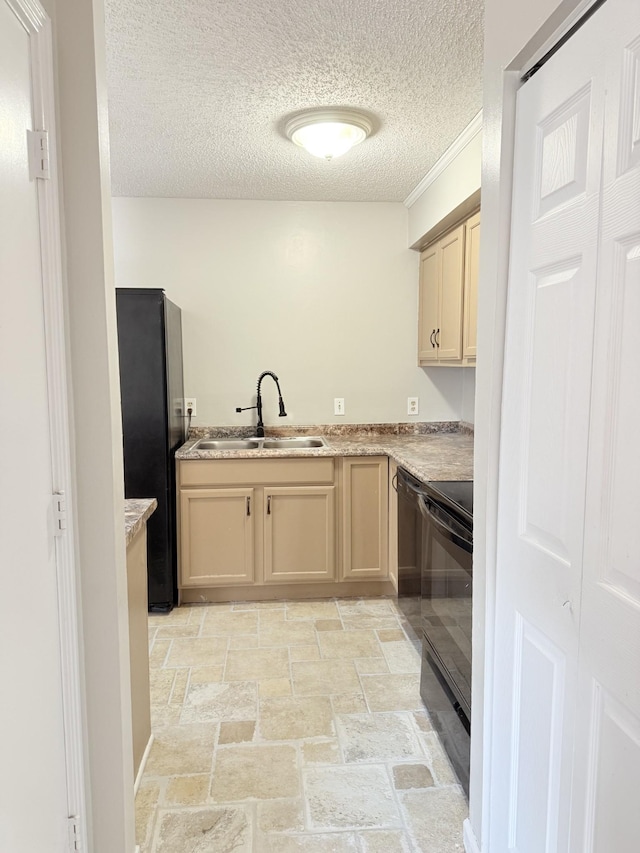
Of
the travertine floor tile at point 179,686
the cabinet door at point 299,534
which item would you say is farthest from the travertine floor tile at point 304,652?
the cabinet door at point 299,534

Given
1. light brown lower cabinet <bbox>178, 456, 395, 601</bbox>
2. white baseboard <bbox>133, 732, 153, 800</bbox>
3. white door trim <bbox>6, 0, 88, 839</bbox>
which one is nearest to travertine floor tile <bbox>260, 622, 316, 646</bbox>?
light brown lower cabinet <bbox>178, 456, 395, 601</bbox>

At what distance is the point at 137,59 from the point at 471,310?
1844mm

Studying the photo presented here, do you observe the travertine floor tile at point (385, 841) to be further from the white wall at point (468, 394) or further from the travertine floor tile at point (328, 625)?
the white wall at point (468, 394)

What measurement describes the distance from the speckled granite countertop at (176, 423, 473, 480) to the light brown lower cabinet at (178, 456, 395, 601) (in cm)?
5

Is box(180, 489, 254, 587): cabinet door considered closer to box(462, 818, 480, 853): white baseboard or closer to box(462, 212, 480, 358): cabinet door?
box(462, 212, 480, 358): cabinet door

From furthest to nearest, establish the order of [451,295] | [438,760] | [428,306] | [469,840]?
[428,306] → [451,295] → [438,760] → [469,840]

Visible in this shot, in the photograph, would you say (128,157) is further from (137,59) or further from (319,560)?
(319,560)

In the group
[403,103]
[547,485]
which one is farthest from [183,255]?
[547,485]

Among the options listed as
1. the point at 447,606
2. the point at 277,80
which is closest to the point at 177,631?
the point at 447,606

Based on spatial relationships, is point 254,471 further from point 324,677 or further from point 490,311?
point 490,311

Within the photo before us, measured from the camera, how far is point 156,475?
312 centimetres

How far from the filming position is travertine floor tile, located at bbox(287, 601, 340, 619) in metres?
3.19

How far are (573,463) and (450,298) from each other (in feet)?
7.59

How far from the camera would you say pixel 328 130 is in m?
2.48
